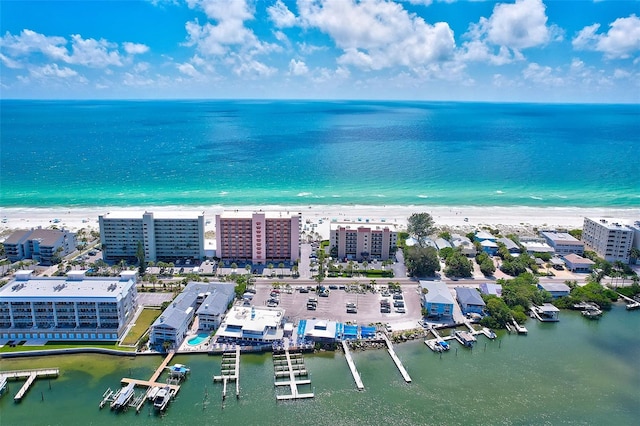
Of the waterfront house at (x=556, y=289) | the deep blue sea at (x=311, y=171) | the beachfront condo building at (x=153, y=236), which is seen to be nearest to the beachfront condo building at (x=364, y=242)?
the beachfront condo building at (x=153, y=236)

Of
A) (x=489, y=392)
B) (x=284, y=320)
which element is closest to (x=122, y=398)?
(x=284, y=320)

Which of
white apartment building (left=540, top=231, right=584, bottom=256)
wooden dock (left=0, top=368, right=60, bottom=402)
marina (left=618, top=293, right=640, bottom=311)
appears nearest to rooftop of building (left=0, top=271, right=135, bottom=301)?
wooden dock (left=0, top=368, right=60, bottom=402)

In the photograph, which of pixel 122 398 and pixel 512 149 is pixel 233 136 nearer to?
pixel 512 149

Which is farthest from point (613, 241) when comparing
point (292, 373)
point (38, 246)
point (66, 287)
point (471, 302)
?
point (38, 246)

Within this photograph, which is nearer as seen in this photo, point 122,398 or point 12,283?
point 122,398

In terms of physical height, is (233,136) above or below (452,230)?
above

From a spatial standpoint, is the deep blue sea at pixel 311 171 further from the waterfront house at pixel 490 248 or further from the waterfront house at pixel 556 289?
the waterfront house at pixel 556 289
